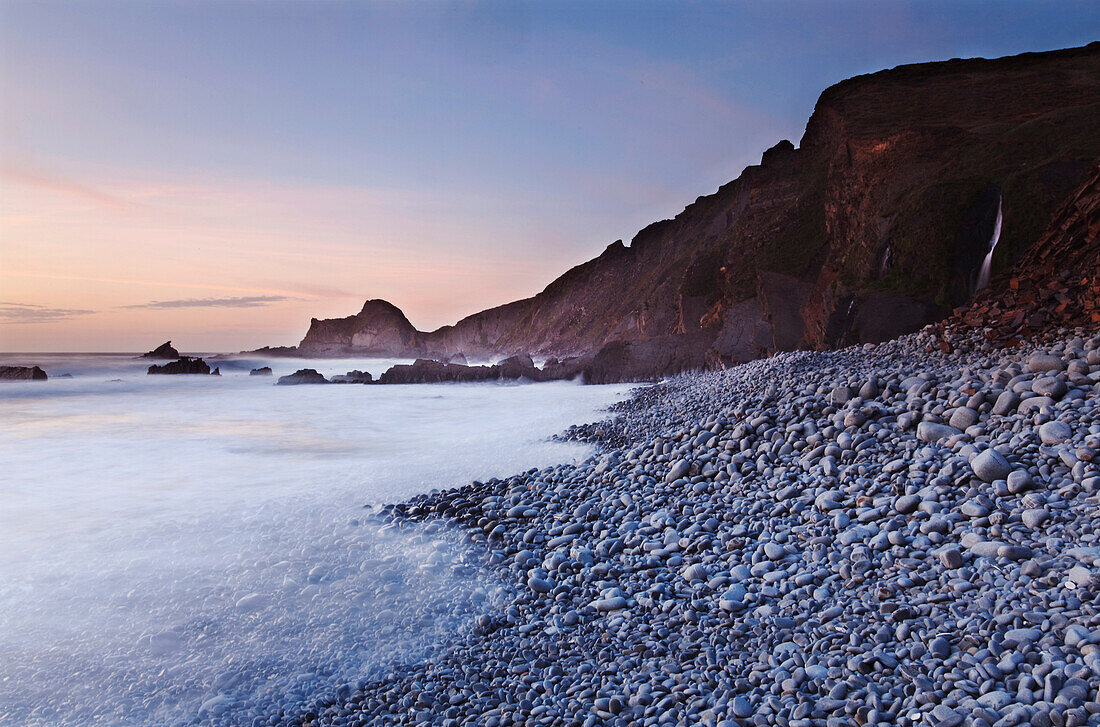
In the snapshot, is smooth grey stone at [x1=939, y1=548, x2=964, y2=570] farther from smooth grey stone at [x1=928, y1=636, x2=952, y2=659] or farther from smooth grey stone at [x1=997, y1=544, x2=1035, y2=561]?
smooth grey stone at [x1=928, y1=636, x2=952, y2=659]

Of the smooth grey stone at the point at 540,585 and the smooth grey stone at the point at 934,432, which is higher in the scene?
the smooth grey stone at the point at 934,432

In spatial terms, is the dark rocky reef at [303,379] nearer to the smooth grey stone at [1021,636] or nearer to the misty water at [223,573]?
the misty water at [223,573]

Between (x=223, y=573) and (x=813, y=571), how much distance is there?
18.0 feet

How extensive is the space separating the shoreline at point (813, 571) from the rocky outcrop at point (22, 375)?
1687 inches

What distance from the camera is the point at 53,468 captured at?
12758 mm

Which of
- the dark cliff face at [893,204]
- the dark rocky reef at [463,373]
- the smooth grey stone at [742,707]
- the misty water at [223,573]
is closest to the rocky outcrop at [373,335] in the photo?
the dark rocky reef at [463,373]

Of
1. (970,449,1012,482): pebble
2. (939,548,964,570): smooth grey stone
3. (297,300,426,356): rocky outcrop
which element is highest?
(297,300,426,356): rocky outcrop

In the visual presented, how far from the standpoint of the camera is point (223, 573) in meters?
6.01

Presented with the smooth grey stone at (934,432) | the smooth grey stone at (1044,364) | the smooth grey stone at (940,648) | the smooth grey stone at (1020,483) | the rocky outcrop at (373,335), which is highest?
the rocky outcrop at (373,335)

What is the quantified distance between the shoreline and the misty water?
1.86 ft

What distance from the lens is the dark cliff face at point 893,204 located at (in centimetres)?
1569

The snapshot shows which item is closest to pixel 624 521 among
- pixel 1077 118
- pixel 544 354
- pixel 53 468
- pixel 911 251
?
pixel 53 468

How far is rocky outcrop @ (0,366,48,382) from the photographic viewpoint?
3738 cm

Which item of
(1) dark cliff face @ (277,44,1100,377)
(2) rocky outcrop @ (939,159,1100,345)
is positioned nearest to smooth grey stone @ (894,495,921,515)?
(2) rocky outcrop @ (939,159,1100,345)
